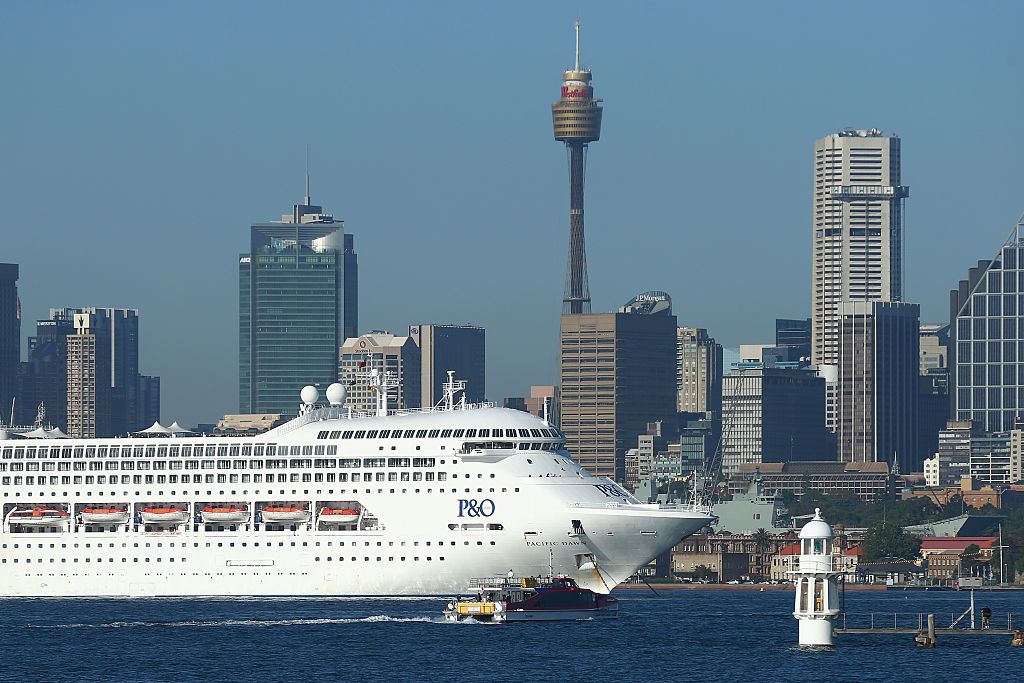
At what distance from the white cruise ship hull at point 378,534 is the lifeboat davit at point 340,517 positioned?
449 millimetres

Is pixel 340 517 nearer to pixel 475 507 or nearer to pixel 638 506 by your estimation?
pixel 475 507

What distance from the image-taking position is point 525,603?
118875mm

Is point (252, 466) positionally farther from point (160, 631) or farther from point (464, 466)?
point (160, 631)

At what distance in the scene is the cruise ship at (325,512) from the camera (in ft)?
432

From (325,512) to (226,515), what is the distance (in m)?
5.63

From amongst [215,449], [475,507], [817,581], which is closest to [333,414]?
[215,449]

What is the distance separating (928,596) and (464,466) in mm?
60378

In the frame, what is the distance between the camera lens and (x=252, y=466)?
137 metres

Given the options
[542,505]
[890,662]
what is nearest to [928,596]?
[542,505]

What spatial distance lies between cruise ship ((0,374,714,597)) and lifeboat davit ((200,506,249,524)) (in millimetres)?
166

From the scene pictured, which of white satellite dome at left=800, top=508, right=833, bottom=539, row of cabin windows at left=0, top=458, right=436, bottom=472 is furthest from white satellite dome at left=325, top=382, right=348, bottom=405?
white satellite dome at left=800, top=508, right=833, bottom=539

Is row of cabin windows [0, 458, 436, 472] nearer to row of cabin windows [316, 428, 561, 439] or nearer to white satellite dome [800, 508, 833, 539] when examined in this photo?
row of cabin windows [316, 428, 561, 439]

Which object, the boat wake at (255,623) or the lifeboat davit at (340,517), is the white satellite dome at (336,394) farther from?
the boat wake at (255,623)

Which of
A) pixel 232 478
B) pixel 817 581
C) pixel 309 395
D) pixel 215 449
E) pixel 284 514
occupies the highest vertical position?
pixel 309 395
